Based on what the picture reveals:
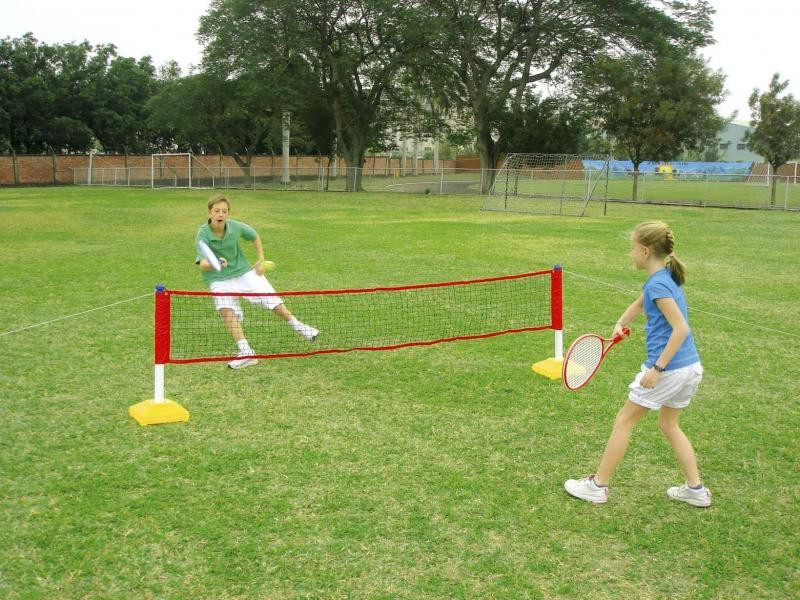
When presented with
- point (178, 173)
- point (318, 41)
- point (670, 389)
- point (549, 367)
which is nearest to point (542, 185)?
point (318, 41)

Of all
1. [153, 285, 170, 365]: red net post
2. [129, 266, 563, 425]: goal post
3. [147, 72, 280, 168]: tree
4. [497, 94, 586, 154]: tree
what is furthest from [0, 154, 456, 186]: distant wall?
[153, 285, 170, 365]: red net post

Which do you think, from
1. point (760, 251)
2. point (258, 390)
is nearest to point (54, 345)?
point (258, 390)

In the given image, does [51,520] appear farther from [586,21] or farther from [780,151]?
[586,21]

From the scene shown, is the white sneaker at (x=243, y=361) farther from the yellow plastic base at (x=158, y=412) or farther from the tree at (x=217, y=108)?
the tree at (x=217, y=108)

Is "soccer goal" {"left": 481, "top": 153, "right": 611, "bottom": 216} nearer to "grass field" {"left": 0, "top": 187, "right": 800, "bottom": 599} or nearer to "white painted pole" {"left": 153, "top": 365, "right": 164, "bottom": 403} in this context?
"grass field" {"left": 0, "top": 187, "right": 800, "bottom": 599}

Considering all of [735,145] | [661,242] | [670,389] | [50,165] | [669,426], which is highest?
[735,145]

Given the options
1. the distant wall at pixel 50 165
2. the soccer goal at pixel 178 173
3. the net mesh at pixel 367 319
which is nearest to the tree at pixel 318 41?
the distant wall at pixel 50 165

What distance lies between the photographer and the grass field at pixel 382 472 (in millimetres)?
4055

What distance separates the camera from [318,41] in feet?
138

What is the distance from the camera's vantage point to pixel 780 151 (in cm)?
3394

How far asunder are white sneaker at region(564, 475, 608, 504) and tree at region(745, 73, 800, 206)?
33458 millimetres

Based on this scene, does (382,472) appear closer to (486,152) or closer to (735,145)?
(486,152)

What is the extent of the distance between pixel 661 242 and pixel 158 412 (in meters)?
4.27

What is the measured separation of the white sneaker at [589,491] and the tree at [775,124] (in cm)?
3346
